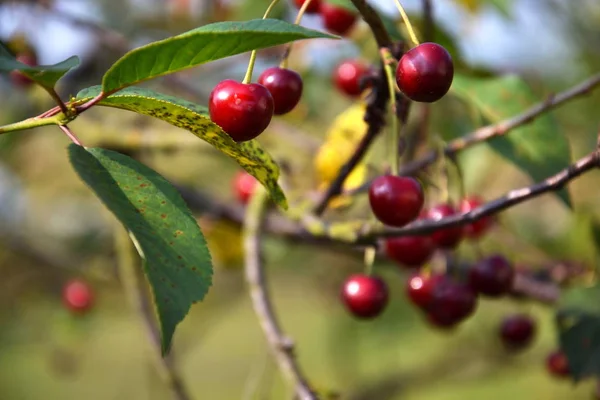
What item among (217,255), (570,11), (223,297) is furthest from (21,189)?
(570,11)

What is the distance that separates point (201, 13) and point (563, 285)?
4.45ft

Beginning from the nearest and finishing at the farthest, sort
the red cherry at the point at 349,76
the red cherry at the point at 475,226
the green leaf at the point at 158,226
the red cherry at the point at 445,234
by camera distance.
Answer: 1. the green leaf at the point at 158,226
2. the red cherry at the point at 445,234
3. the red cherry at the point at 475,226
4. the red cherry at the point at 349,76

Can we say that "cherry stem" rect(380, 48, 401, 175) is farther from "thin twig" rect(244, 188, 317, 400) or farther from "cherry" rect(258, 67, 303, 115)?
"thin twig" rect(244, 188, 317, 400)

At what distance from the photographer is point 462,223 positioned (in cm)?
76

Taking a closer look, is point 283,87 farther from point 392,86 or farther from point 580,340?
point 580,340

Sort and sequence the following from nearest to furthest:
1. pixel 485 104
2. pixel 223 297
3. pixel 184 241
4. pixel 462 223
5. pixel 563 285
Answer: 1. pixel 184 241
2. pixel 462 223
3. pixel 485 104
4. pixel 563 285
5. pixel 223 297

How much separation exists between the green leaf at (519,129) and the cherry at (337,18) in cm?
23

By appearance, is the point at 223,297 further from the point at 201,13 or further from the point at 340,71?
the point at 340,71

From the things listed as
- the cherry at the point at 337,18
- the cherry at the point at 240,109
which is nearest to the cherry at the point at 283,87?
the cherry at the point at 240,109

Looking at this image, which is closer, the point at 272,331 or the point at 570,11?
the point at 272,331

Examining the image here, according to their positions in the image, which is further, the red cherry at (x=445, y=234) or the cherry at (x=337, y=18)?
the cherry at (x=337, y=18)

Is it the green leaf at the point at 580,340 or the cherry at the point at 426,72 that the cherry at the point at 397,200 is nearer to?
the cherry at the point at 426,72

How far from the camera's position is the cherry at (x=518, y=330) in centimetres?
141

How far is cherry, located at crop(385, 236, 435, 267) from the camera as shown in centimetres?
107
